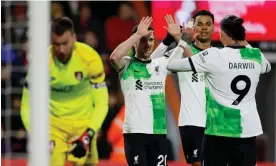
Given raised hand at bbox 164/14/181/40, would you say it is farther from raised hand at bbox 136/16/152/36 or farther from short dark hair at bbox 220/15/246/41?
short dark hair at bbox 220/15/246/41

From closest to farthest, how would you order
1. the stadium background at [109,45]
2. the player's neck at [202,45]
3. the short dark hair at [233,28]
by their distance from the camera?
the short dark hair at [233,28] → the player's neck at [202,45] → the stadium background at [109,45]

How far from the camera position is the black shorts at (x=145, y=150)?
26.5 feet

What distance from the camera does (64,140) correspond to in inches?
360

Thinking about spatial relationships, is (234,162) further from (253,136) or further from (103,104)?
(103,104)

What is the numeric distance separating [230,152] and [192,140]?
1.45 meters

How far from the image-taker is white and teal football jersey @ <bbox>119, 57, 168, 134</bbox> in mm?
8148

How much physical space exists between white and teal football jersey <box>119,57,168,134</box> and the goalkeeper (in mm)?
990

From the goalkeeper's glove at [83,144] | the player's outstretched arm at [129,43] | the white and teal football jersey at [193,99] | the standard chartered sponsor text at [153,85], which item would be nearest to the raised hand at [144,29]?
the player's outstretched arm at [129,43]

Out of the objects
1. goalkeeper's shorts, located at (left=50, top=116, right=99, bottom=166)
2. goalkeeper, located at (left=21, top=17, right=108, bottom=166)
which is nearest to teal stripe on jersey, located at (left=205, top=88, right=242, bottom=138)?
goalkeeper, located at (left=21, top=17, right=108, bottom=166)

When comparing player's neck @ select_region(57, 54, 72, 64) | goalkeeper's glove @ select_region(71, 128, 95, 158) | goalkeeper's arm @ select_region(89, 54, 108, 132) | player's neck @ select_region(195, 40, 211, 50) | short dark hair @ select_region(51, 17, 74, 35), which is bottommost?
goalkeeper's glove @ select_region(71, 128, 95, 158)

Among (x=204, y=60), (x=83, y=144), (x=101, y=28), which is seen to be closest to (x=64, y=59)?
(x=83, y=144)

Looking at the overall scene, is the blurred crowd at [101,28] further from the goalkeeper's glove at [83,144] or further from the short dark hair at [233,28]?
the short dark hair at [233,28]

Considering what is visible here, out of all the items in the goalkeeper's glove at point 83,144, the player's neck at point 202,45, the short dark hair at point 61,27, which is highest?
the short dark hair at point 61,27

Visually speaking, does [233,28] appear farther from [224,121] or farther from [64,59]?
[64,59]
